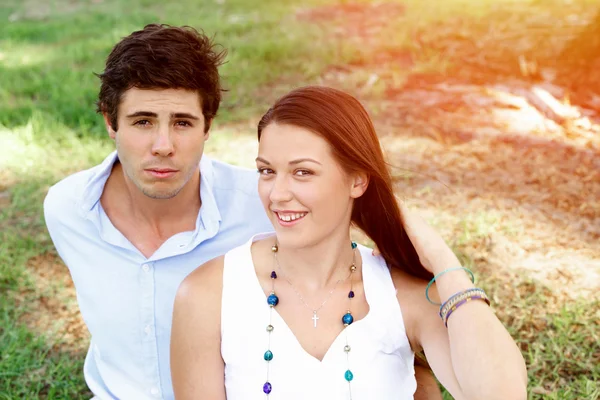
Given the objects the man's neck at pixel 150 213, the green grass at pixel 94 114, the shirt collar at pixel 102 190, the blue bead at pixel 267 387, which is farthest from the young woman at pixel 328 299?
the green grass at pixel 94 114

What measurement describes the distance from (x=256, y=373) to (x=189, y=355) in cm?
25

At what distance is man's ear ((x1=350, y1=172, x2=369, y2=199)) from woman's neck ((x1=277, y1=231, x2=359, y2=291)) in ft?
0.56

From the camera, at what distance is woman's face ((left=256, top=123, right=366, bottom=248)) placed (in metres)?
2.31

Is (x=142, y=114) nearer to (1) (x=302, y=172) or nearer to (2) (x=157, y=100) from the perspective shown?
(2) (x=157, y=100)

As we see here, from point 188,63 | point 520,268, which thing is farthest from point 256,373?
point 520,268

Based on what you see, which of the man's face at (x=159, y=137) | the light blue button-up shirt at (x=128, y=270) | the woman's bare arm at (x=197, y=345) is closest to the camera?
the woman's bare arm at (x=197, y=345)

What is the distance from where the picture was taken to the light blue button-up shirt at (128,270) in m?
2.98

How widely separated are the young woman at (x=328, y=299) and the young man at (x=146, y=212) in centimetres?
53

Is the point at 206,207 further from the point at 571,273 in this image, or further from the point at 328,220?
the point at 571,273

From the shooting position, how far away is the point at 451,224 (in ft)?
15.0

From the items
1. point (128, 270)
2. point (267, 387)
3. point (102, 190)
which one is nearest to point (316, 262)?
point (267, 387)

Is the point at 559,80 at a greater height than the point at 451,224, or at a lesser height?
greater

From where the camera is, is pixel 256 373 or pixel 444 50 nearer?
pixel 256 373

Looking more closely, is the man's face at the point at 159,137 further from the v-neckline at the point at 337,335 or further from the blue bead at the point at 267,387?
the blue bead at the point at 267,387
